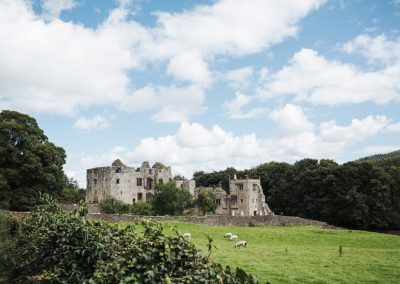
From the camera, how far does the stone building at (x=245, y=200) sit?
267 ft

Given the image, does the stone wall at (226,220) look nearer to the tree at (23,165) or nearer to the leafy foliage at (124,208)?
the tree at (23,165)

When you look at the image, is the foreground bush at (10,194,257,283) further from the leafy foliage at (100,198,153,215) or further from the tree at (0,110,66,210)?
the leafy foliage at (100,198,153,215)

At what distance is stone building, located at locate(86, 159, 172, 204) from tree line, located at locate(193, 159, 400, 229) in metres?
26.7

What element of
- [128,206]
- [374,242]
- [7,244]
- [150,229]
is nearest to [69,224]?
[150,229]

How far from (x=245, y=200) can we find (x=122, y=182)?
22756mm

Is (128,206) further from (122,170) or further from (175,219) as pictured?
(175,219)

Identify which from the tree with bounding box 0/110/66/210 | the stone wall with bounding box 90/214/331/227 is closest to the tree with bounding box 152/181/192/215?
the stone wall with bounding box 90/214/331/227

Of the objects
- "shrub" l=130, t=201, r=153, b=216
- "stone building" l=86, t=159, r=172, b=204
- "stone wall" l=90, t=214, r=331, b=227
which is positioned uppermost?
"stone building" l=86, t=159, r=172, b=204

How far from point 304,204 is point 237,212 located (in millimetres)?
13483

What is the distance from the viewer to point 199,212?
75.9m

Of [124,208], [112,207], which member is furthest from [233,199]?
[112,207]

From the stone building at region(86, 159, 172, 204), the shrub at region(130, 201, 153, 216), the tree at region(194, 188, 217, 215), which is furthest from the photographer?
the tree at region(194, 188, 217, 215)

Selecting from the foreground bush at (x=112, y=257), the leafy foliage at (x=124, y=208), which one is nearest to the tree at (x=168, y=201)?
the leafy foliage at (x=124, y=208)

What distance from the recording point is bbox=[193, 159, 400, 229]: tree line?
250ft
